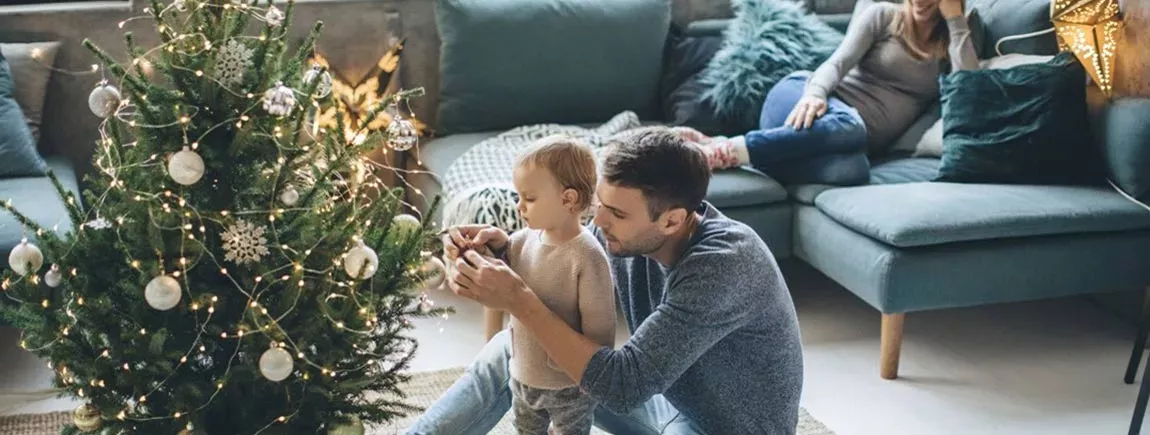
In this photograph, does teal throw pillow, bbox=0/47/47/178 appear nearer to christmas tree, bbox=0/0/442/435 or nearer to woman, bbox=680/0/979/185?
christmas tree, bbox=0/0/442/435

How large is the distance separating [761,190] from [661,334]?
1399 mm

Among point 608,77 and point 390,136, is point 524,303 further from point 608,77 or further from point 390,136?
point 608,77

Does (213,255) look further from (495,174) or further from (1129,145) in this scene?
(1129,145)

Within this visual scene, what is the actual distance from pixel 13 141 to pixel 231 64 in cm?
161

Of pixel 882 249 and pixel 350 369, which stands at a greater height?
pixel 350 369

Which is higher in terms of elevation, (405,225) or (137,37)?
(405,225)

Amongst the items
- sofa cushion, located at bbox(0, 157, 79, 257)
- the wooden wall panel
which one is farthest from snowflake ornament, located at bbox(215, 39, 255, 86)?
the wooden wall panel

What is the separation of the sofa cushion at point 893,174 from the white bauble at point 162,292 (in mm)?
1793

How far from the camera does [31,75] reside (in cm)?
330

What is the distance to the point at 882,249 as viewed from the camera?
A: 2.79 m

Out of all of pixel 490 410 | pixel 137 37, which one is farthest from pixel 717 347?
pixel 137 37

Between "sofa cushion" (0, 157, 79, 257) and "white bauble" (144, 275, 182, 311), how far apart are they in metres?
0.88

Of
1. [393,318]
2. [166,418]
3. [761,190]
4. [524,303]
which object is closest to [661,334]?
[524,303]

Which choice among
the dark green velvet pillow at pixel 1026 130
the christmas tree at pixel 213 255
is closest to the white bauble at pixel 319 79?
the christmas tree at pixel 213 255
